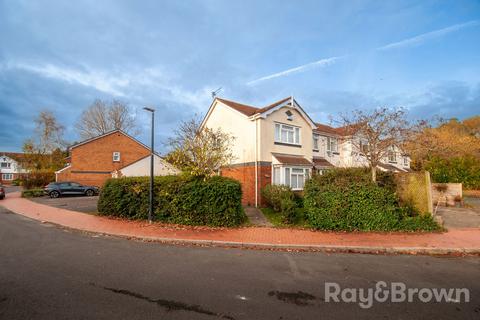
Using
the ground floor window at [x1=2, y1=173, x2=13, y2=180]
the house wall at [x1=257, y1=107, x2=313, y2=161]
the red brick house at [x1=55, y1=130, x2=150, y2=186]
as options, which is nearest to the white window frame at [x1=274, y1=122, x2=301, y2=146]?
the house wall at [x1=257, y1=107, x2=313, y2=161]

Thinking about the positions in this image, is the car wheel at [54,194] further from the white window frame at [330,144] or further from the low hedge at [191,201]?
the white window frame at [330,144]

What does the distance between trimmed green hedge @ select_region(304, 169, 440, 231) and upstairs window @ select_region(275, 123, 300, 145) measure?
9349 mm

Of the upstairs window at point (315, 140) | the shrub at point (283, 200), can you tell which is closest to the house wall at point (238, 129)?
the shrub at point (283, 200)

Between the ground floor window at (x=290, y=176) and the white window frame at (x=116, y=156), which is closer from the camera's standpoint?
the ground floor window at (x=290, y=176)

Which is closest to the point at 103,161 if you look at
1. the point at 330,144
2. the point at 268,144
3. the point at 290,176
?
the point at 268,144

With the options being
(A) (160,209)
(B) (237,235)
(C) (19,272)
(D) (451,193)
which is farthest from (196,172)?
(D) (451,193)

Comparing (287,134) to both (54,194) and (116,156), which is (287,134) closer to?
(54,194)

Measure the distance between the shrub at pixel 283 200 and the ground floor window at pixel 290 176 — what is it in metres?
1.56

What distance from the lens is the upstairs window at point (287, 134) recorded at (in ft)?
61.8

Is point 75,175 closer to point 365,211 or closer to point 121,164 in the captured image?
point 121,164

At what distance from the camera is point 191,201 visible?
10695mm

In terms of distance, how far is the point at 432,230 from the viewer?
9508 millimetres

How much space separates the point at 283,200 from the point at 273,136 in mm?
7928

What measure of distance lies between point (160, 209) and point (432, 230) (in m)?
10.8
